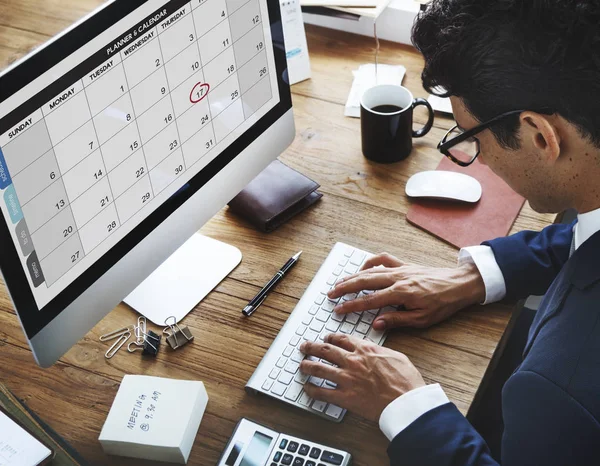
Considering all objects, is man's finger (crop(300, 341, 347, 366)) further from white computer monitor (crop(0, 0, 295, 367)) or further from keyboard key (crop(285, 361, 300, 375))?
white computer monitor (crop(0, 0, 295, 367))

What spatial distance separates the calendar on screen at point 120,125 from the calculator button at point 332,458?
1.31 feet

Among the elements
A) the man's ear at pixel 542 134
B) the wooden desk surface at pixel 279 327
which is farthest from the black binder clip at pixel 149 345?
the man's ear at pixel 542 134

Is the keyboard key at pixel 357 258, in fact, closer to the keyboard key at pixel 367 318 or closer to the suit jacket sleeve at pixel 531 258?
the keyboard key at pixel 367 318

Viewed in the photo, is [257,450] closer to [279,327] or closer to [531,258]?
[279,327]

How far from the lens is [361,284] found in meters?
1.15

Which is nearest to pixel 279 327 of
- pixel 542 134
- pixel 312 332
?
pixel 312 332

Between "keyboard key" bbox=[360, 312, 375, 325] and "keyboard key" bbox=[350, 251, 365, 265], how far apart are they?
0.34 feet

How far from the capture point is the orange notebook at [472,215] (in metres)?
1.26

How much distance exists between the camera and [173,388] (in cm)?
102

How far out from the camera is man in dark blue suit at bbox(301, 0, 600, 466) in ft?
2.89

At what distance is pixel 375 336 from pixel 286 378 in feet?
0.50

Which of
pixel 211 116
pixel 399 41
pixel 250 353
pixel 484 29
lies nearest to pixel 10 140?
pixel 211 116

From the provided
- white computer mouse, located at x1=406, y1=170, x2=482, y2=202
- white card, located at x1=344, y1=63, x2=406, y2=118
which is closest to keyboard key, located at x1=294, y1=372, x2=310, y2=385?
white computer mouse, located at x1=406, y1=170, x2=482, y2=202

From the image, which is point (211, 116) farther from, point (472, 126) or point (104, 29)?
point (472, 126)
